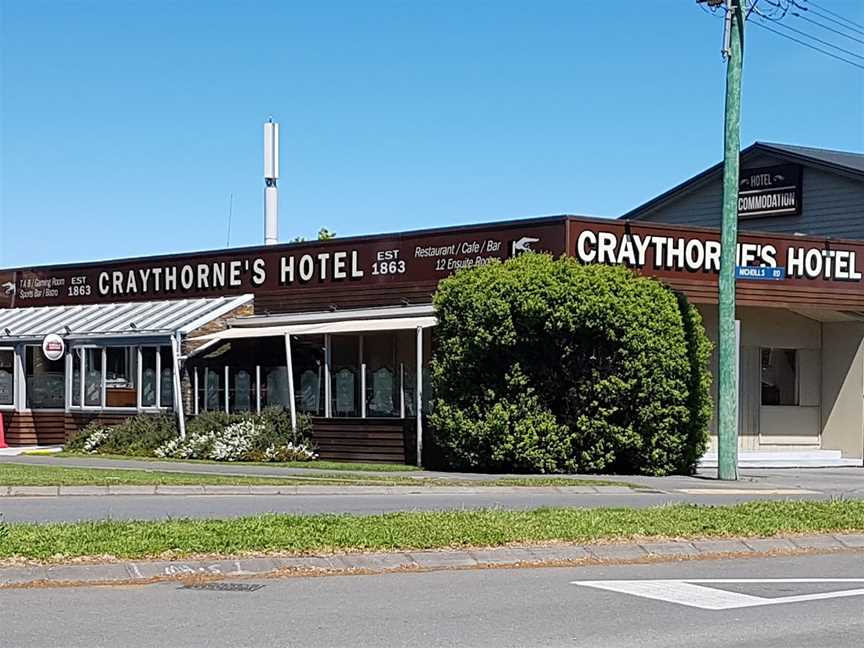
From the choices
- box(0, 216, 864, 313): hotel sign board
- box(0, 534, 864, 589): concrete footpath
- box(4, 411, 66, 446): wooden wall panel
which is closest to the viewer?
box(0, 534, 864, 589): concrete footpath

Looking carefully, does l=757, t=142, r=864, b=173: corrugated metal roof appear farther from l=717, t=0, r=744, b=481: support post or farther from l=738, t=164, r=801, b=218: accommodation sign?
l=717, t=0, r=744, b=481: support post

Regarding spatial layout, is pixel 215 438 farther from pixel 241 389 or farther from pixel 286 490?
pixel 286 490

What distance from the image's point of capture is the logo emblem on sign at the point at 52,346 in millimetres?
31875

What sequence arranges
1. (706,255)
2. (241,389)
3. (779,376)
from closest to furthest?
(706,255) < (241,389) < (779,376)

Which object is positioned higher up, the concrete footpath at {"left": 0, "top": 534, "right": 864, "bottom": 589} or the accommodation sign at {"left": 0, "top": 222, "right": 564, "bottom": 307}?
the accommodation sign at {"left": 0, "top": 222, "right": 564, "bottom": 307}

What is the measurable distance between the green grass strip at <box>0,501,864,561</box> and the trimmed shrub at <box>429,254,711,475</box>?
8.77 meters

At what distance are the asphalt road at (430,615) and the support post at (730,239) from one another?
39.9 feet

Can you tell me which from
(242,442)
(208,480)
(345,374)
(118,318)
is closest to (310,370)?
(345,374)

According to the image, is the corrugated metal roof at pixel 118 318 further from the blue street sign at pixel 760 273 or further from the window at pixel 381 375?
the blue street sign at pixel 760 273

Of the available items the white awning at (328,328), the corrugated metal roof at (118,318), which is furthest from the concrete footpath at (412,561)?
the corrugated metal roof at (118,318)

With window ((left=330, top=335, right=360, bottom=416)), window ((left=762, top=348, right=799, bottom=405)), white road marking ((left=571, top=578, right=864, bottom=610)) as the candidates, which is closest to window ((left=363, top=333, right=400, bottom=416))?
window ((left=330, top=335, right=360, bottom=416))

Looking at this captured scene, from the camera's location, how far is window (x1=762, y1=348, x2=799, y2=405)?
31.1 m

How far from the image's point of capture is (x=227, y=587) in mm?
10766

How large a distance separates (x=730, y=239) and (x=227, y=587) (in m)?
14.7
